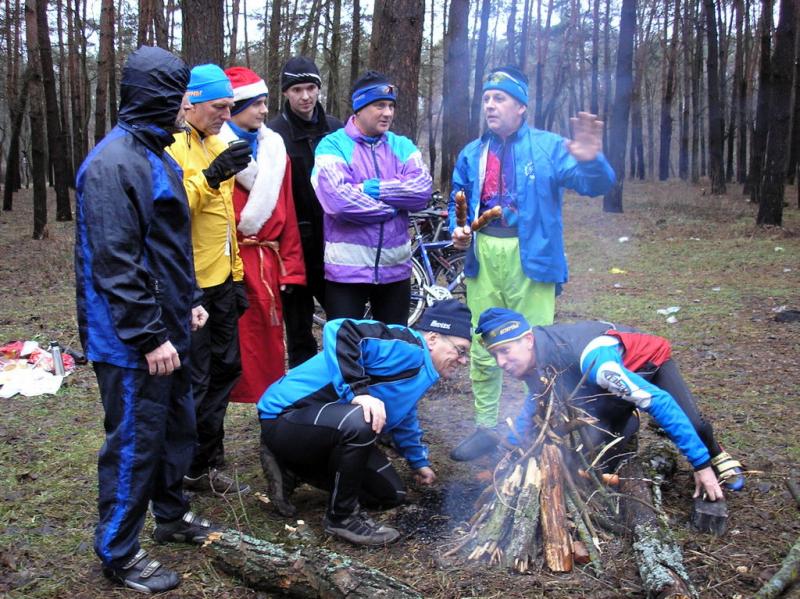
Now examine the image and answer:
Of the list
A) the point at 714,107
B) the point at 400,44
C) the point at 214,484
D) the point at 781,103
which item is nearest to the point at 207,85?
the point at 214,484

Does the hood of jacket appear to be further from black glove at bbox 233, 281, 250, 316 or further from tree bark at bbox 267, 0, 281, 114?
tree bark at bbox 267, 0, 281, 114

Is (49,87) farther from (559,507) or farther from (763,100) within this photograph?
(763,100)

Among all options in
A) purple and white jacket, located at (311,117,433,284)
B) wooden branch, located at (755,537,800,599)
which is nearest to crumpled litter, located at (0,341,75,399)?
purple and white jacket, located at (311,117,433,284)

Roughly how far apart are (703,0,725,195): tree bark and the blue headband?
16.1 metres

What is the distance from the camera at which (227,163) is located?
10.6 ft

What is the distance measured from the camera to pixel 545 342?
3.36 meters

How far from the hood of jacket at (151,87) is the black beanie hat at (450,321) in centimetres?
150

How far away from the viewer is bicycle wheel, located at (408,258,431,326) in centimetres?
734

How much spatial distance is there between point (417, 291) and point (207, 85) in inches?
175

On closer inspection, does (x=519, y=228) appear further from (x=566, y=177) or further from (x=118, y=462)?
(x=118, y=462)

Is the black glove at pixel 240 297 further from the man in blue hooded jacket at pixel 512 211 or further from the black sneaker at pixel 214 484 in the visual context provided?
the man in blue hooded jacket at pixel 512 211

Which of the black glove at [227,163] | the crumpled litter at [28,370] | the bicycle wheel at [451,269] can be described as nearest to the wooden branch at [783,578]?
the black glove at [227,163]

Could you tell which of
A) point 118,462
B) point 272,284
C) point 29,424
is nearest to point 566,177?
point 272,284

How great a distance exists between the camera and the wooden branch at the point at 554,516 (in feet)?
9.37
